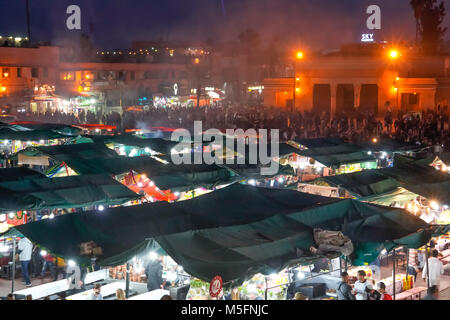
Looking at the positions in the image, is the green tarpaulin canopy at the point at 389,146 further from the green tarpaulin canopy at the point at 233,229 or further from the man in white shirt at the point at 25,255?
the man in white shirt at the point at 25,255

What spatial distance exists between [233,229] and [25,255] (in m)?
4.98

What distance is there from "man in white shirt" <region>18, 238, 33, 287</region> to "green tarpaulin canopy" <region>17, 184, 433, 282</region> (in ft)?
10.3

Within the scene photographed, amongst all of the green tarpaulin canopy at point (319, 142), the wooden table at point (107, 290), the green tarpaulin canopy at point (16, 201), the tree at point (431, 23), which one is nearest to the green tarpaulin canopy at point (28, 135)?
the green tarpaulin canopy at point (319, 142)

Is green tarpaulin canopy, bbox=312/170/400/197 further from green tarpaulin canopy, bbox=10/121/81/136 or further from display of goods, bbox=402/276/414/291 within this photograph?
green tarpaulin canopy, bbox=10/121/81/136

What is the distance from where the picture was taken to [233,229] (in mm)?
10180

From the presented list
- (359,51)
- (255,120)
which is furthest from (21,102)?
(359,51)

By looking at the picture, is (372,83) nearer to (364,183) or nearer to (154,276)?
(364,183)

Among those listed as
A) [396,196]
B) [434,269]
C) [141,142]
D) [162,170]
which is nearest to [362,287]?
[434,269]

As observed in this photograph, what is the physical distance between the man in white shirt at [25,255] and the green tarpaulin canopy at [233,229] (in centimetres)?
314

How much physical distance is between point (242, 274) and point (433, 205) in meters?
8.03

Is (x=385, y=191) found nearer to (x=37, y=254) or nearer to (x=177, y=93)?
(x=37, y=254)

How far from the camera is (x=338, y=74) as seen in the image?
4612cm

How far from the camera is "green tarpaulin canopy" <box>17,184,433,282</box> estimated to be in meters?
9.16

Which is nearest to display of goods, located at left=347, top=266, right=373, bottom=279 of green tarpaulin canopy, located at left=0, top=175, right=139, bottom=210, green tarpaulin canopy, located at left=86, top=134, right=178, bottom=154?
green tarpaulin canopy, located at left=0, top=175, right=139, bottom=210
